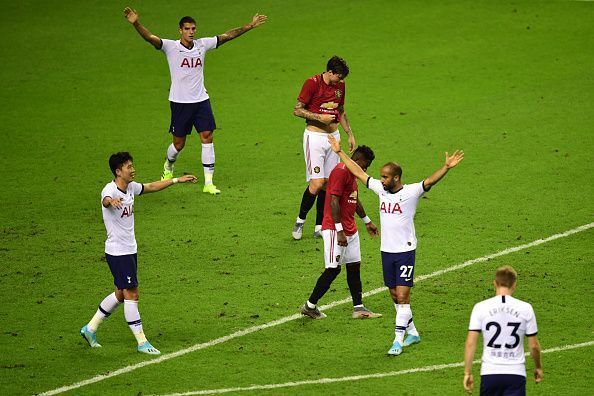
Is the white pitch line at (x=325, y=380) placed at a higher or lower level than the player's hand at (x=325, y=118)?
lower

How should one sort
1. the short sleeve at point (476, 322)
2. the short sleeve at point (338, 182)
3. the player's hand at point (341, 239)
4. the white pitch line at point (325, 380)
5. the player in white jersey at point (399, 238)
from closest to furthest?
the short sleeve at point (476, 322) < the white pitch line at point (325, 380) < the player in white jersey at point (399, 238) < the player's hand at point (341, 239) < the short sleeve at point (338, 182)

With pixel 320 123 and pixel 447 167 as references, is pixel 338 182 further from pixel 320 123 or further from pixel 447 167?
pixel 320 123

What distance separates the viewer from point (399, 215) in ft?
44.9

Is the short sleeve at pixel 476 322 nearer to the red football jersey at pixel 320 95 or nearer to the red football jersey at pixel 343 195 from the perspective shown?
the red football jersey at pixel 343 195

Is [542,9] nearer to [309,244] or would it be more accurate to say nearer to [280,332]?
[309,244]

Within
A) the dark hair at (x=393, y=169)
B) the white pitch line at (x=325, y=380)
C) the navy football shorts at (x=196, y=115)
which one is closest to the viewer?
the white pitch line at (x=325, y=380)

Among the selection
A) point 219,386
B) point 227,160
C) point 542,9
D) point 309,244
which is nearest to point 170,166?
point 227,160

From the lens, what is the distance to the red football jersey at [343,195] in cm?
1470

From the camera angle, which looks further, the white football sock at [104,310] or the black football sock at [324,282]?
the black football sock at [324,282]

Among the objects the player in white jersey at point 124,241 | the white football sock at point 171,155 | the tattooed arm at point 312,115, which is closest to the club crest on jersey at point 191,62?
the white football sock at point 171,155

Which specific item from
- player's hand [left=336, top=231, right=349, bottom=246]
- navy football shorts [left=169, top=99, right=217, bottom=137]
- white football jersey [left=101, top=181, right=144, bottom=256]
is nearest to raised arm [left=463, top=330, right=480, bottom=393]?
player's hand [left=336, top=231, right=349, bottom=246]

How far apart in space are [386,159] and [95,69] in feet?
32.5

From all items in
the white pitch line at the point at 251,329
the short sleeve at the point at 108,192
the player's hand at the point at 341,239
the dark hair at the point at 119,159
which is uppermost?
the dark hair at the point at 119,159

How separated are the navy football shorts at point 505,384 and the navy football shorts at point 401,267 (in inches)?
123
